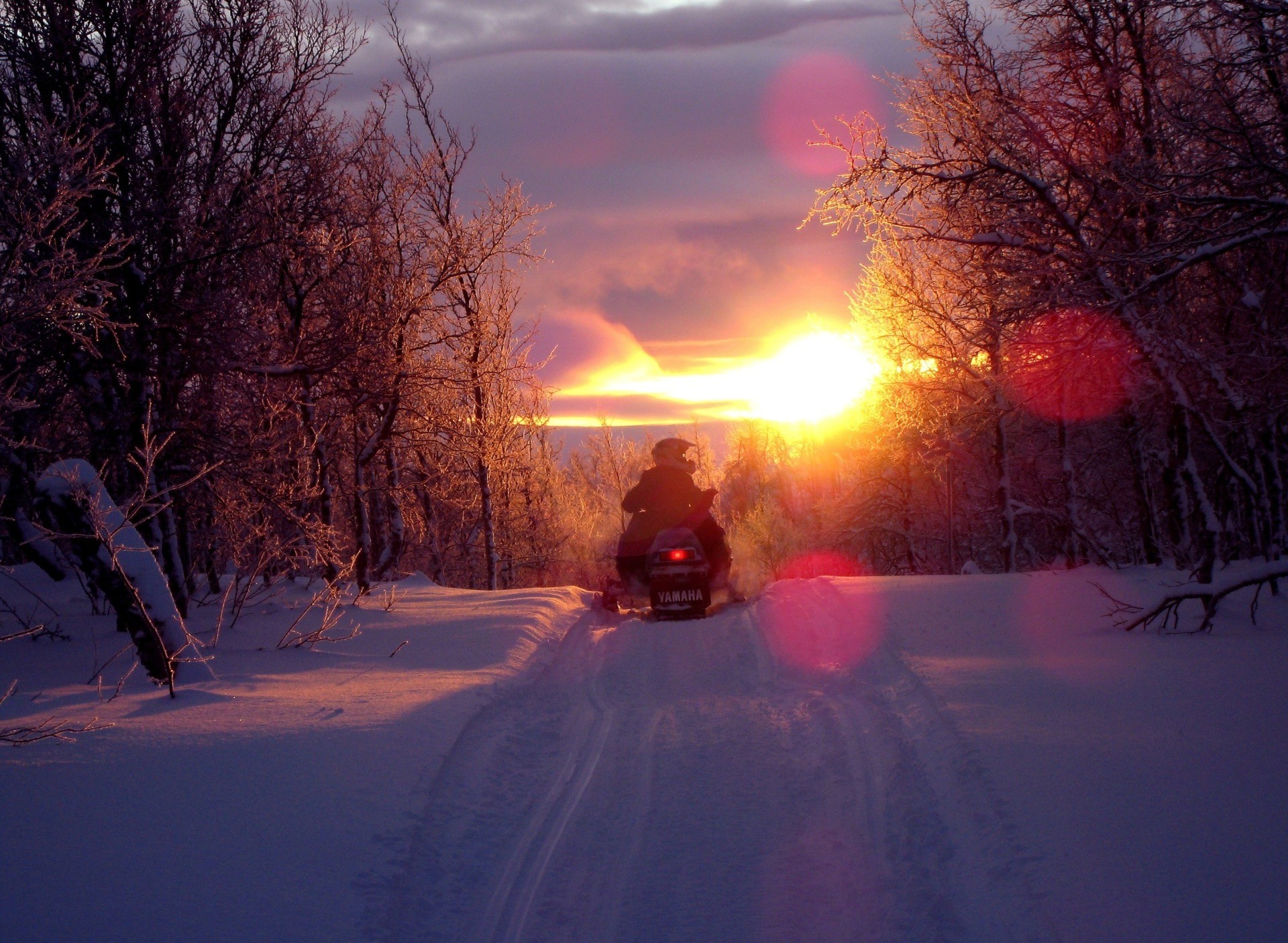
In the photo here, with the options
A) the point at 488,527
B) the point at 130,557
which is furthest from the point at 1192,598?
the point at 488,527

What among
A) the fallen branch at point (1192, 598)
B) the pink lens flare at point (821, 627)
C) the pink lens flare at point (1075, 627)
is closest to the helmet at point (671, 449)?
the pink lens flare at point (821, 627)

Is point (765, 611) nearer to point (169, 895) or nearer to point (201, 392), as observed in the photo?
point (201, 392)

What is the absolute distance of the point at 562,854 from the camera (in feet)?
15.5

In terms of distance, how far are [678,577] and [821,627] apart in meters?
3.34

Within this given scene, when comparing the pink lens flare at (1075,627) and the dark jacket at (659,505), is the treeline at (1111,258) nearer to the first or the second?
the pink lens flare at (1075,627)

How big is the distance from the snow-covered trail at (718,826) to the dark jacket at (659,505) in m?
7.00

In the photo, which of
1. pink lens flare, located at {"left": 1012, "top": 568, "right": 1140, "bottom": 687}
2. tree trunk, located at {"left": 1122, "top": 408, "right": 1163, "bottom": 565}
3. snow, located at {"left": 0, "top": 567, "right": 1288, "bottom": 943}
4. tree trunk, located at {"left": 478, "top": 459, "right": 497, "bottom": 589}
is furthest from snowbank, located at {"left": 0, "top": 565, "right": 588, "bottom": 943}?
tree trunk, located at {"left": 478, "top": 459, "right": 497, "bottom": 589}

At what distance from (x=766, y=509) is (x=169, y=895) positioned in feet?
153

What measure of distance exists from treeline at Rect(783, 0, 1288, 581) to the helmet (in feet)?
16.0

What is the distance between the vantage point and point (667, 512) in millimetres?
15430

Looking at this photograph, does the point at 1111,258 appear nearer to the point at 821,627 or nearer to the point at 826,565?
the point at 821,627

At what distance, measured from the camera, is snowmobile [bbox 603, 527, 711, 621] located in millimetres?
13242

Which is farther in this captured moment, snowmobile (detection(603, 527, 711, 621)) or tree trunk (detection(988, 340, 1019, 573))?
tree trunk (detection(988, 340, 1019, 573))

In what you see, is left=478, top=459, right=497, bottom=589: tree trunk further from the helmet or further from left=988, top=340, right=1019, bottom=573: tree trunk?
left=988, top=340, right=1019, bottom=573: tree trunk
